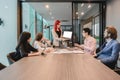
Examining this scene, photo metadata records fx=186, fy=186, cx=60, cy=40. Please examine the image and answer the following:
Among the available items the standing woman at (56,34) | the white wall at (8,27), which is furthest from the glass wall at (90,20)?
the white wall at (8,27)

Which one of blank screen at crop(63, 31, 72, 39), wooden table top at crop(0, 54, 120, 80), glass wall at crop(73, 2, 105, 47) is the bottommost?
wooden table top at crop(0, 54, 120, 80)

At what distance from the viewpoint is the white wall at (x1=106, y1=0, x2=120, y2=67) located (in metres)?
5.14

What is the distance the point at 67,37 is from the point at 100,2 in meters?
2.31

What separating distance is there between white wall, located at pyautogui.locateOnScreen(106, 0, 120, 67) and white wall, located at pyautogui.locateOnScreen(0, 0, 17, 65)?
313cm

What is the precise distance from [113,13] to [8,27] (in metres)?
3.38

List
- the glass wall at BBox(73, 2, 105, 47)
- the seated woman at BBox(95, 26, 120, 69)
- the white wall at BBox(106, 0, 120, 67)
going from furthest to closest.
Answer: the glass wall at BBox(73, 2, 105, 47) < the white wall at BBox(106, 0, 120, 67) < the seated woman at BBox(95, 26, 120, 69)

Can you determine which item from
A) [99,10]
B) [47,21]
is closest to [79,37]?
[99,10]

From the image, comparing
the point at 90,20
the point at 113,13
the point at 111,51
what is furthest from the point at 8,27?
the point at 111,51

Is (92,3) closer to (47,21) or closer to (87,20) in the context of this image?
A: (87,20)

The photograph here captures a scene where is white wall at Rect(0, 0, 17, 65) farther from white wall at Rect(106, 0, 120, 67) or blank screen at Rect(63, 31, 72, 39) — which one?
white wall at Rect(106, 0, 120, 67)

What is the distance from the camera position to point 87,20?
7.51 metres

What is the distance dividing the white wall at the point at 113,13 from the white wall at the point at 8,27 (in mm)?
3132

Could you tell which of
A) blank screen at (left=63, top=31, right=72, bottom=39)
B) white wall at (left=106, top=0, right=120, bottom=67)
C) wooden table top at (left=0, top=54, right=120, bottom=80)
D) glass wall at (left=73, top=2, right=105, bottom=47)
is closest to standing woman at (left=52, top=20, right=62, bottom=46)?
blank screen at (left=63, top=31, right=72, bottom=39)

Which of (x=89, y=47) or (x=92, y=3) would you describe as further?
(x=92, y=3)
